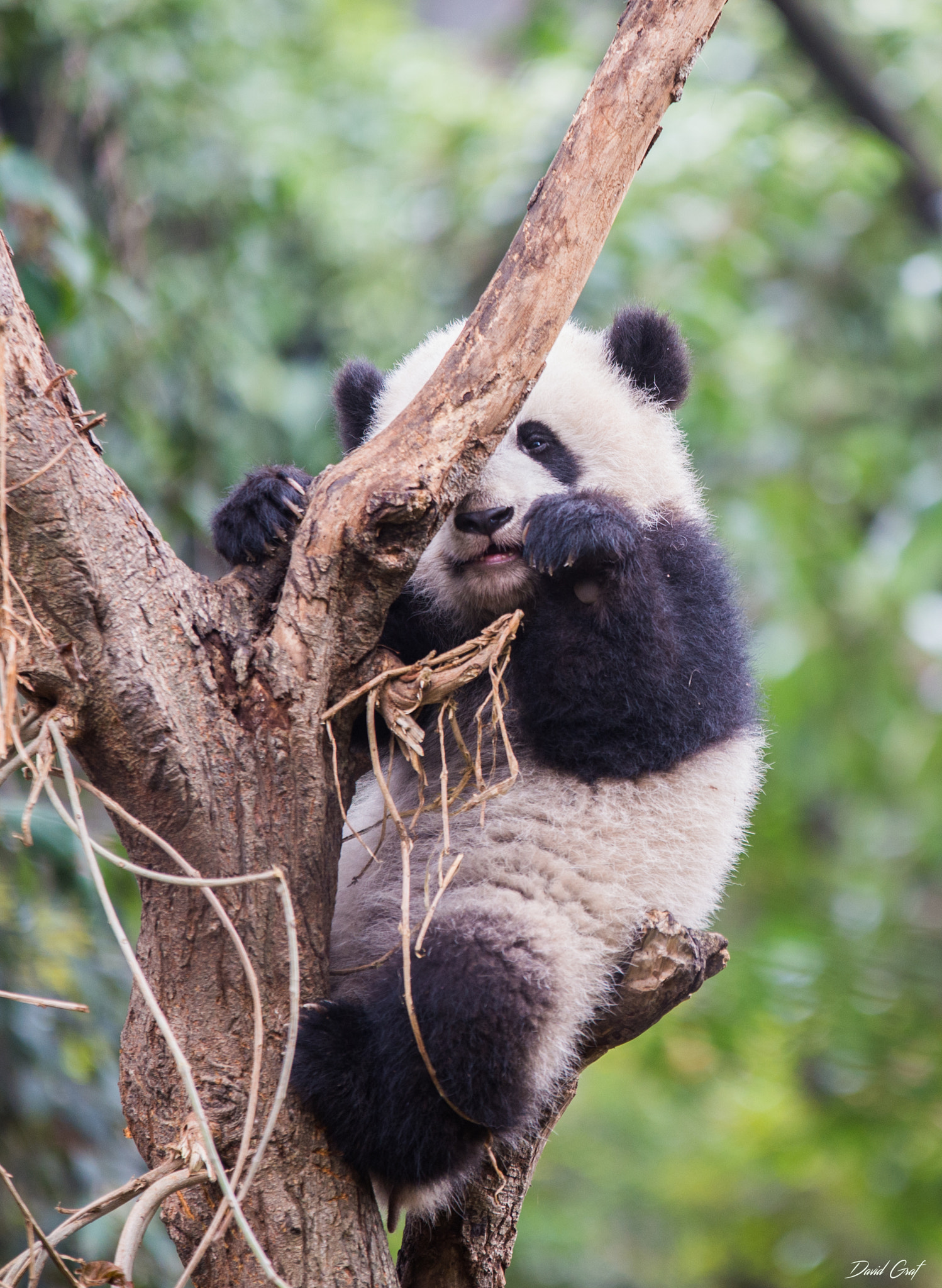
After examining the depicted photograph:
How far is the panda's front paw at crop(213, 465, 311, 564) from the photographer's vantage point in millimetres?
2189

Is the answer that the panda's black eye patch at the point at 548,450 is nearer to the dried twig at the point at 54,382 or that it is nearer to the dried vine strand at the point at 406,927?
the dried vine strand at the point at 406,927

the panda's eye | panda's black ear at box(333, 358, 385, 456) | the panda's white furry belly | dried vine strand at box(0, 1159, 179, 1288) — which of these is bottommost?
dried vine strand at box(0, 1159, 179, 1288)

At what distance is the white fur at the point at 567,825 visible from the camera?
2369mm

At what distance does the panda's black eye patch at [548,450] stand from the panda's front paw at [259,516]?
627 mm

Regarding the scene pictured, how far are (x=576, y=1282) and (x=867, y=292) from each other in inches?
234

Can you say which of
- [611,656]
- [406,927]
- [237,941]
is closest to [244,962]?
[237,941]

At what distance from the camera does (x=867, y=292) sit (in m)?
7.14

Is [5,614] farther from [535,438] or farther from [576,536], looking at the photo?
[535,438]

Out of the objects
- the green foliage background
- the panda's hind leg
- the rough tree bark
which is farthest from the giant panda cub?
the green foliage background

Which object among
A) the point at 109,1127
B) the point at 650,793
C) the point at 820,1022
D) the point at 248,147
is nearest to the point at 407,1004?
the point at 650,793

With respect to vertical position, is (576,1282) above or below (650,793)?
below

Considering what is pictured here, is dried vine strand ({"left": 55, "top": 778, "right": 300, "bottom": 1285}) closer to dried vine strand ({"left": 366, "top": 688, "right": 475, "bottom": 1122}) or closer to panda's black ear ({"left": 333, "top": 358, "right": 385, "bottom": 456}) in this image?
dried vine strand ({"left": 366, "top": 688, "right": 475, "bottom": 1122})

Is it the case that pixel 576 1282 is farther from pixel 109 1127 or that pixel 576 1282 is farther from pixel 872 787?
pixel 109 1127

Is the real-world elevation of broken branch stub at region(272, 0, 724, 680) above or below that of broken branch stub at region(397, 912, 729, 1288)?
above
